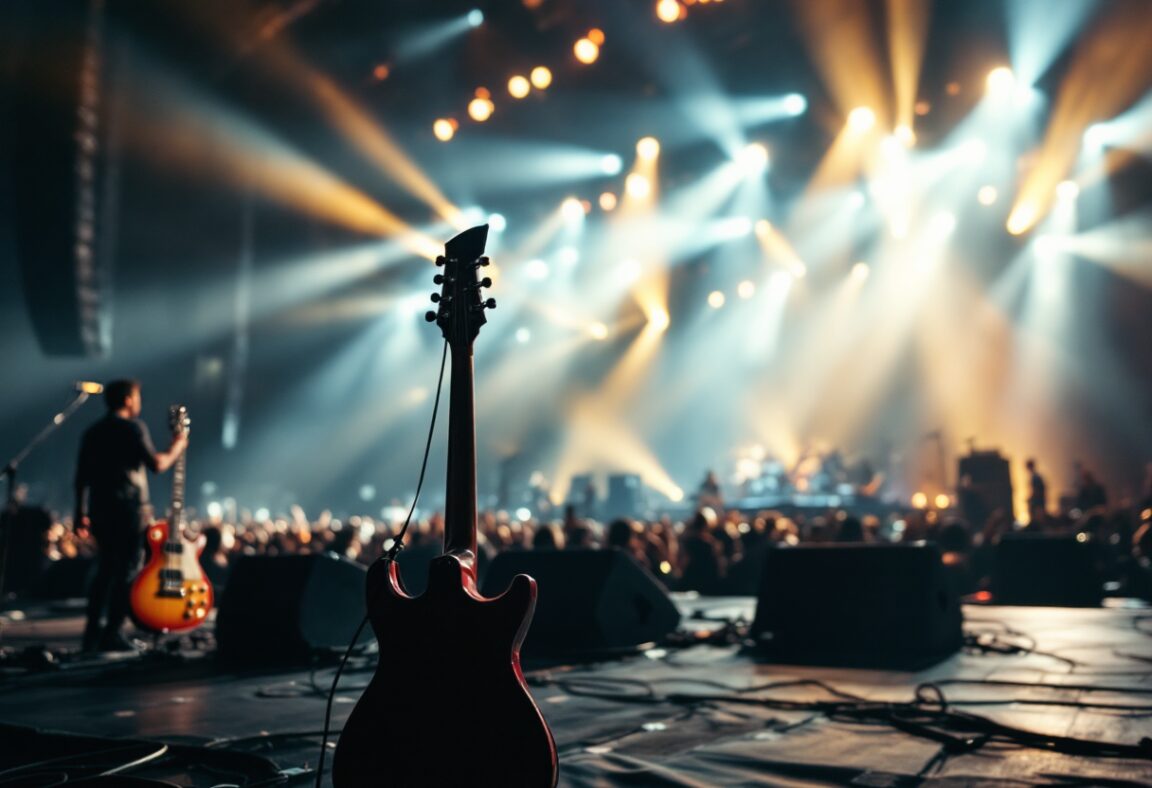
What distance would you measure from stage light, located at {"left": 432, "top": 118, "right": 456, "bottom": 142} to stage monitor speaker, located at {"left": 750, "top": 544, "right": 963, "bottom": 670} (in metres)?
12.6

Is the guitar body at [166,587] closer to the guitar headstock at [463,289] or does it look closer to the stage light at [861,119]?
the guitar headstock at [463,289]

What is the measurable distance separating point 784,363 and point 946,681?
64.9 ft

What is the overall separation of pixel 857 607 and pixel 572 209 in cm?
1573

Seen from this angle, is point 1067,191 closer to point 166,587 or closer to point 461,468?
point 166,587

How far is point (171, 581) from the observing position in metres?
5.45

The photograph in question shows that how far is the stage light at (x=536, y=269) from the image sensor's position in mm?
21203

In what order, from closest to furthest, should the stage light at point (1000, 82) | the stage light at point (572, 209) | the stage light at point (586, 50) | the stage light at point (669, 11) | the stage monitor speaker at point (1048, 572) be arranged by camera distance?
the stage monitor speaker at point (1048, 572), the stage light at point (669, 11), the stage light at point (586, 50), the stage light at point (1000, 82), the stage light at point (572, 209)

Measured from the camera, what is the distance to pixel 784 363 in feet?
76.9

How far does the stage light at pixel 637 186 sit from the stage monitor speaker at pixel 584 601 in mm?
14044

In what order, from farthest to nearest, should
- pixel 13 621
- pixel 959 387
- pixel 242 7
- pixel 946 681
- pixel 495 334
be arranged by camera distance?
pixel 495 334
pixel 959 387
pixel 242 7
pixel 13 621
pixel 946 681

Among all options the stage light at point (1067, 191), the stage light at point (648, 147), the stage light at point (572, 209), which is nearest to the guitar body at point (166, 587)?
the stage light at point (648, 147)

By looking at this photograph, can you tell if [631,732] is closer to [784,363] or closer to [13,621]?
[13,621]

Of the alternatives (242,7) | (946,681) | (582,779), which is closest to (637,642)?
(946,681)

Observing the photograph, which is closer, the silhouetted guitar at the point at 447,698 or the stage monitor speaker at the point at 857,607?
the silhouetted guitar at the point at 447,698
